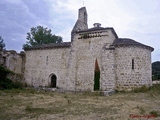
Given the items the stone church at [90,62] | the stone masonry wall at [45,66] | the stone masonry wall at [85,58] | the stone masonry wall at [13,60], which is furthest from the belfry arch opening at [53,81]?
the stone masonry wall at [13,60]

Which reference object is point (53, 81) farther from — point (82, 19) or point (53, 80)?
point (82, 19)

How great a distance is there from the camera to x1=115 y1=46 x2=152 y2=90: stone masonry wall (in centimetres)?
1584

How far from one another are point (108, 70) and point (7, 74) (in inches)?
419

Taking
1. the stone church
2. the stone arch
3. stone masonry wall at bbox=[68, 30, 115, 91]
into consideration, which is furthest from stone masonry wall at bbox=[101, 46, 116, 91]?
the stone arch

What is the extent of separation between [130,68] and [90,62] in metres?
4.25

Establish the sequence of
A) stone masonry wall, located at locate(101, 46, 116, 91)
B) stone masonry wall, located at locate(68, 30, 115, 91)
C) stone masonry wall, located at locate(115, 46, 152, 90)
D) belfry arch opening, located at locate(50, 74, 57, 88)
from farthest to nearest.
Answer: belfry arch opening, located at locate(50, 74, 57, 88)
stone masonry wall, located at locate(68, 30, 115, 91)
stone masonry wall, located at locate(101, 46, 116, 91)
stone masonry wall, located at locate(115, 46, 152, 90)

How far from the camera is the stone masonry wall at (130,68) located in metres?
15.8

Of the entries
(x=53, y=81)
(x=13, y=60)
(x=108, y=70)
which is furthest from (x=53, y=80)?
(x=108, y=70)

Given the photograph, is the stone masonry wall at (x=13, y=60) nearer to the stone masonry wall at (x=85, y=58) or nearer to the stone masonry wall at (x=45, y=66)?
the stone masonry wall at (x=45, y=66)

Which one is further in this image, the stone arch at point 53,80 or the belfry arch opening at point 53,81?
the belfry arch opening at point 53,81

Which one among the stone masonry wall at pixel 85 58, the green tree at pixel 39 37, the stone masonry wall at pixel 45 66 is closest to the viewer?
the stone masonry wall at pixel 85 58

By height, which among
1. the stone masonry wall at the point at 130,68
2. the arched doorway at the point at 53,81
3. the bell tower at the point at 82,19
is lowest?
the arched doorway at the point at 53,81

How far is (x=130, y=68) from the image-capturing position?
1608cm

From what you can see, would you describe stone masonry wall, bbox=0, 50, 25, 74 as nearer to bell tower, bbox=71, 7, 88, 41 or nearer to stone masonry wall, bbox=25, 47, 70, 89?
stone masonry wall, bbox=25, 47, 70, 89
